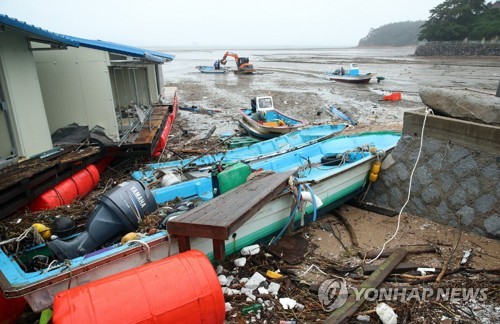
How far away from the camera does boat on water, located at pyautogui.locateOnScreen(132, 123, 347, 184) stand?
6945 mm

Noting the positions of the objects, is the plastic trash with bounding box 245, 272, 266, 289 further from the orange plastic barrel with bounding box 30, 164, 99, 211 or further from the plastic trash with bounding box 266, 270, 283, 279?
the orange plastic barrel with bounding box 30, 164, 99, 211

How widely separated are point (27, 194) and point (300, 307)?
453 cm

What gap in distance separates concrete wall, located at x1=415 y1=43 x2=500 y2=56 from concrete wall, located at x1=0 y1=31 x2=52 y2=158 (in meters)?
59.4

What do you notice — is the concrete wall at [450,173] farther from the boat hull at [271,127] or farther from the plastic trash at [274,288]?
the boat hull at [271,127]

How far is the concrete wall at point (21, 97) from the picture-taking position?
576 cm

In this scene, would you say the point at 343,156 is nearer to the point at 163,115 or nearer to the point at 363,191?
the point at 363,191

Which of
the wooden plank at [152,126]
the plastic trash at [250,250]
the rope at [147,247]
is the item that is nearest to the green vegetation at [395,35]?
the wooden plank at [152,126]

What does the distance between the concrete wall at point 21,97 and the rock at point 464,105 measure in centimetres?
733

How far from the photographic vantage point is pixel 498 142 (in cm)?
441

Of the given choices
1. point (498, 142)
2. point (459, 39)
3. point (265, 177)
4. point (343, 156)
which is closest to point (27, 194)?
point (265, 177)

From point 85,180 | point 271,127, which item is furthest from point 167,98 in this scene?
point 85,180

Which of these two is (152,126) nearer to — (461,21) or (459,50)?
(459,50)

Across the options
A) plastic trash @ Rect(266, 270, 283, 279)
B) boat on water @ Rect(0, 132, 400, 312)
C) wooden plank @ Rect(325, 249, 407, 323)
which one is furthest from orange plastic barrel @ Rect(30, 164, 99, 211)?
wooden plank @ Rect(325, 249, 407, 323)

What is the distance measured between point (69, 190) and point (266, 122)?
711cm
